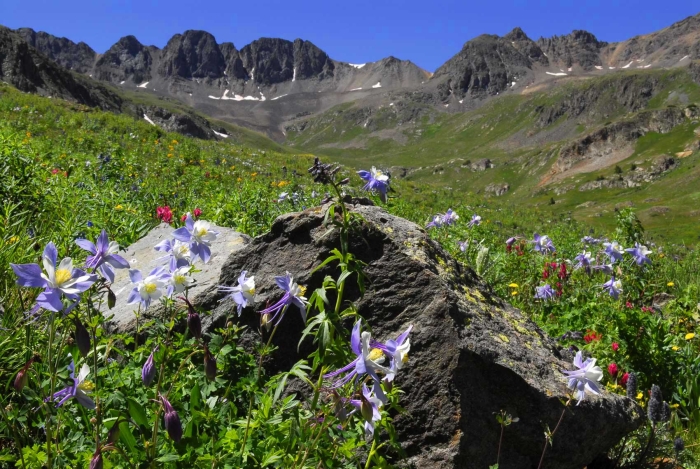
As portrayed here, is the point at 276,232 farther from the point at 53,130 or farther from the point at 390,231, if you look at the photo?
the point at 53,130

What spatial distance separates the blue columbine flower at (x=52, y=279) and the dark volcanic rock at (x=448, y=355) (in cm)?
165

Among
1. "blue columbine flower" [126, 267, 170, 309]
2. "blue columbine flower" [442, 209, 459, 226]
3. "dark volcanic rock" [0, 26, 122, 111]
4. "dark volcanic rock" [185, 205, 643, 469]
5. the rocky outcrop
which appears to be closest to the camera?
"blue columbine flower" [126, 267, 170, 309]

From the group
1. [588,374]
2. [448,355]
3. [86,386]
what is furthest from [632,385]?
[86,386]

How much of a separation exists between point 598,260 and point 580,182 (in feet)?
321

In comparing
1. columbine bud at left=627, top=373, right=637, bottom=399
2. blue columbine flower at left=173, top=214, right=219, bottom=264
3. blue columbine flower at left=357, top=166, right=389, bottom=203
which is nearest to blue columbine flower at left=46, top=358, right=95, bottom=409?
blue columbine flower at left=173, top=214, right=219, bottom=264

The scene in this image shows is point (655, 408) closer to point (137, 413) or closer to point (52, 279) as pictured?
point (137, 413)

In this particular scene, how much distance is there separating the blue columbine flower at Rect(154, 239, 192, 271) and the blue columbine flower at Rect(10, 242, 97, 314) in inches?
19.1

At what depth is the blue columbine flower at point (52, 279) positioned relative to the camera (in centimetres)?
158

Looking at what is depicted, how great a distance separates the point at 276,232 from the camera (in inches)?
156

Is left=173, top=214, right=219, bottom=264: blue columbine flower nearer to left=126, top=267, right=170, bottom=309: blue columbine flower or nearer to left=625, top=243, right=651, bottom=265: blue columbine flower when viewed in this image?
left=126, top=267, right=170, bottom=309: blue columbine flower

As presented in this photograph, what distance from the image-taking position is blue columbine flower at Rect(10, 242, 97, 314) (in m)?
1.58

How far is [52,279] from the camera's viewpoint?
163 centimetres

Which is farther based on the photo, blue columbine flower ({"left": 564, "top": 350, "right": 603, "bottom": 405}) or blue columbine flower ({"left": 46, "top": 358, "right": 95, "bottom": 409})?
blue columbine flower ({"left": 564, "top": 350, "right": 603, "bottom": 405})

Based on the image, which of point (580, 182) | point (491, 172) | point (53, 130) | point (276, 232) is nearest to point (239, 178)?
point (53, 130)
